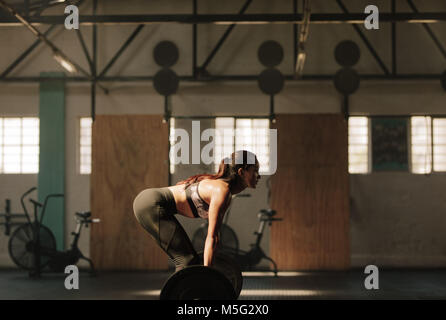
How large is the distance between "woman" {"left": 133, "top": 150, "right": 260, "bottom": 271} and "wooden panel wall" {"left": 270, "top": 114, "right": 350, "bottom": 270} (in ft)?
16.1

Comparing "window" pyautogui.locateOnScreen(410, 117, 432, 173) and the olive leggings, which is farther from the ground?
"window" pyautogui.locateOnScreen(410, 117, 432, 173)

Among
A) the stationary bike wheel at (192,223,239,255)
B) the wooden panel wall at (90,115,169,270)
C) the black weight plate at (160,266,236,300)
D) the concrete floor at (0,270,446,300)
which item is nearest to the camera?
the black weight plate at (160,266,236,300)

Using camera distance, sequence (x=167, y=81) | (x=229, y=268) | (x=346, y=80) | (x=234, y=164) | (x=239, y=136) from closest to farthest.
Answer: (x=234, y=164)
(x=229, y=268)
(x=346, y=80)
(x=167, y=81)
(x=239, y=136)

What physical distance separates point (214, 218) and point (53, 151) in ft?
19.7

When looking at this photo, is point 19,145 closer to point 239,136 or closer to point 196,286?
point 239,136

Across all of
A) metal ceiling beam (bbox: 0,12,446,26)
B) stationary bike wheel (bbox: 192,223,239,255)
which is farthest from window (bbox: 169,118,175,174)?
metal ceiling beam (bbox: 0,12,446,26)

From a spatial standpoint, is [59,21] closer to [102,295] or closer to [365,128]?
[102,295]

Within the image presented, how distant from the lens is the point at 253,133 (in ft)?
27.4

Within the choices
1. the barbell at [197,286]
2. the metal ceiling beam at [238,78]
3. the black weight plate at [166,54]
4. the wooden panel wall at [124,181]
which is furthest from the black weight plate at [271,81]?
the barbell at [197,286]

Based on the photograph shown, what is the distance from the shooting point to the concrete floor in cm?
607

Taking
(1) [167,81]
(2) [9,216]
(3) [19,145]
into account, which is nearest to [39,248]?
(2) [9,216]

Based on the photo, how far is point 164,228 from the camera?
3207 mm

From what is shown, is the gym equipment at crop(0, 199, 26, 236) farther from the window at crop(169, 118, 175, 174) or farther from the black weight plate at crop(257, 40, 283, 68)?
the black weight plate at crop(257, 40, 283, 68)

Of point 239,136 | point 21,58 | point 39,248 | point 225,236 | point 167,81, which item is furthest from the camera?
point 21,58
